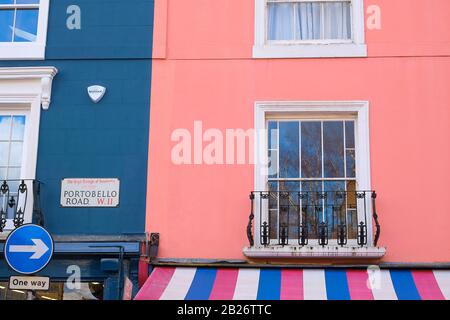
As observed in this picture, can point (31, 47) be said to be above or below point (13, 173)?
above

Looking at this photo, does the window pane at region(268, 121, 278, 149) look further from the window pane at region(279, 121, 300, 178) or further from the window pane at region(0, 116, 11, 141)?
the window pane at region(0, 116, 11, 141)

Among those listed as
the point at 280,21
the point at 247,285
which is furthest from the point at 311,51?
the point at 247,285

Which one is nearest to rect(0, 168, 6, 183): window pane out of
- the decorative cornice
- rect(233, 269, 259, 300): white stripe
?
the decorative cornice

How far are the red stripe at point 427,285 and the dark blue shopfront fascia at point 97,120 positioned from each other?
3.52m

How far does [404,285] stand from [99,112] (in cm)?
461

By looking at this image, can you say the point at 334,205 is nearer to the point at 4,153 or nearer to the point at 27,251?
the point at 27,251

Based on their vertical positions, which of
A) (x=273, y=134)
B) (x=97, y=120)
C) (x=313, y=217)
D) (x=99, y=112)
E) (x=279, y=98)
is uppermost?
(x=279, y=98)

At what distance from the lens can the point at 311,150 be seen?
33.1 feet

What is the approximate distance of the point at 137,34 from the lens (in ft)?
34.3

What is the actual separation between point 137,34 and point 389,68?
3509 millimetres

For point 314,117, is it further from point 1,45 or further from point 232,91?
point 1,45

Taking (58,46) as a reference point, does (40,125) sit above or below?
below

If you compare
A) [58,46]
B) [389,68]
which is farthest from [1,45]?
[389,68]

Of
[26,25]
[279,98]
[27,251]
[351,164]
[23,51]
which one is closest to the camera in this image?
[27,251]
